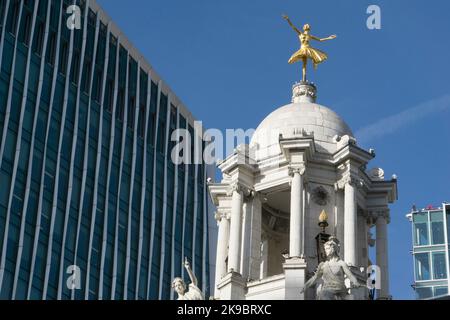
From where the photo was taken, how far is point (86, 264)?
11075 centimetres

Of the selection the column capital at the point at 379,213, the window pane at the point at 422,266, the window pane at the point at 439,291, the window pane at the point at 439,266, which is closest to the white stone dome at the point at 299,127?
the column capital at the point at 379,213

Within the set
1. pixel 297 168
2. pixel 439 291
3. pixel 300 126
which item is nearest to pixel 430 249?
pixel 439 291

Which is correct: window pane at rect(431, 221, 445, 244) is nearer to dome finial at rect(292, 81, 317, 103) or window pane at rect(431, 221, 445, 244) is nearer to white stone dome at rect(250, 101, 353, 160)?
dome finial at rect(292, 81, 317, 103)

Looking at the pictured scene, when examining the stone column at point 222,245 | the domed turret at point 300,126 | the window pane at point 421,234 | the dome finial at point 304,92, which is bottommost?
the stone column at point 222,245

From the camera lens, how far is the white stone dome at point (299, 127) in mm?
49406

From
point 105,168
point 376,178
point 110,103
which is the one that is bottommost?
point 376,178

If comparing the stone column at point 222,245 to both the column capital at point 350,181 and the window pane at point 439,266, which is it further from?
the window pane at point 439,266

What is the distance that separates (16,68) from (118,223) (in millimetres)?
19750

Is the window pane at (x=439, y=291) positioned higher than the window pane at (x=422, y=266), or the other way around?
the window pane at (x=422, y=266)

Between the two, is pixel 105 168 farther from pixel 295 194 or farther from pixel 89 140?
pixel 295 194

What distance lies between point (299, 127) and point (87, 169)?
6741 centimetres

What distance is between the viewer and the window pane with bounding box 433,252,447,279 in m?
113

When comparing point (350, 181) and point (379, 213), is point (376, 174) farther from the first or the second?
point (350, 181)
